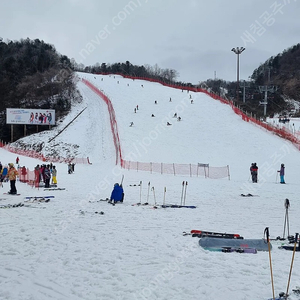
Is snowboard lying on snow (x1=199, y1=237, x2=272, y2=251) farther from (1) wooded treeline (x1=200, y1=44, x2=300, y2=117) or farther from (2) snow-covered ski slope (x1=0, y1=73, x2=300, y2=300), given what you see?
(1) wooded treeline (x1=200, y1=44, x2=300, y2=117)

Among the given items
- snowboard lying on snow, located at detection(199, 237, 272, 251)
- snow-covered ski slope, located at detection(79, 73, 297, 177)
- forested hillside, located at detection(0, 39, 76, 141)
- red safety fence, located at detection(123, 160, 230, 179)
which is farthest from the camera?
forested hillside, located at detection(0, 39, 76, 141)

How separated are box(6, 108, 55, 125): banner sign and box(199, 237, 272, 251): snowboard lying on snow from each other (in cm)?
4311

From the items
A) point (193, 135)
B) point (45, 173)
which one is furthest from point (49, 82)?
point (45, 173)

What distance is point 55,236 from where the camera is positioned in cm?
831

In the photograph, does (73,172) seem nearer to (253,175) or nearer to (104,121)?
(253,175)

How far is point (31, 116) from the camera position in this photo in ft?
159

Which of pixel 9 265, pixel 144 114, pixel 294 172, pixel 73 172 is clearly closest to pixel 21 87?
pixel 144 114

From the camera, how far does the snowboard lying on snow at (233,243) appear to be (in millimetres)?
7574

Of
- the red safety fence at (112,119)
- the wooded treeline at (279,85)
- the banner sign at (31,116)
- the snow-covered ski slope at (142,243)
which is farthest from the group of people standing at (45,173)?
the wooded treeline at (279,85)

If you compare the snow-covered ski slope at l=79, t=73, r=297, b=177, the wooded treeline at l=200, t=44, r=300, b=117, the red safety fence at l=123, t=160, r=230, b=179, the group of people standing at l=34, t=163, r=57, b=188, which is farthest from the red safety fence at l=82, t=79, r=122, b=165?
the wooded treeline at l=200, t=44, r=300, b=117

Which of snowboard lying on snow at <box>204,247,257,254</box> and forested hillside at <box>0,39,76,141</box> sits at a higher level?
forested hillside at <box>0,39,76,141</box>

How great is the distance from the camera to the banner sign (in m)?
47.7

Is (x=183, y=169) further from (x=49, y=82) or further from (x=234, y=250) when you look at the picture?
(x=49, y=82)

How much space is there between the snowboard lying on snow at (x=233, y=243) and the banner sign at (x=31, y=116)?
4311 centimetres
